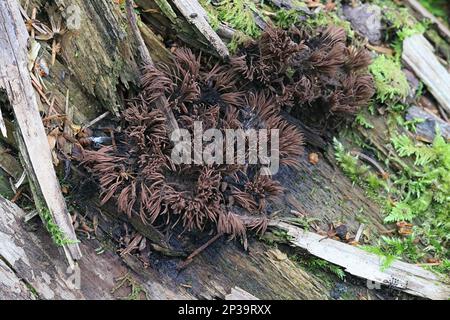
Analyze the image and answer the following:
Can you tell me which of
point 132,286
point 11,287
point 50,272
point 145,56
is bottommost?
point 11,287

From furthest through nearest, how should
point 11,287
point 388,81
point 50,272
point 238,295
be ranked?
point 388,81
point 238,295
point 50,272
point 11,287

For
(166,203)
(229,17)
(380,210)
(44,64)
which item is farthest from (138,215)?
(380,210)

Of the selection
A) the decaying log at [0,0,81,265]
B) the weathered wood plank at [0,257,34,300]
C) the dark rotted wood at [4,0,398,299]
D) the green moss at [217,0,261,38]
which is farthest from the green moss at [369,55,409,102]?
the weathered wood plank at [0,257,34,300]

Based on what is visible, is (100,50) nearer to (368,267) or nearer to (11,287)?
(11,287)

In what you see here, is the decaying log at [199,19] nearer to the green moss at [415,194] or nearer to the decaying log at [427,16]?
the green moss at [415,194]

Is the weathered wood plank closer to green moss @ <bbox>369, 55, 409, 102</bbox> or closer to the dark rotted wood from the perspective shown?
the dark rotted wood

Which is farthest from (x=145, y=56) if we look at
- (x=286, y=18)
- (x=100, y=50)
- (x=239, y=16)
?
(x=286, y=18)

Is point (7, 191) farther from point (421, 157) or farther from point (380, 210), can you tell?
point (421, 157)
